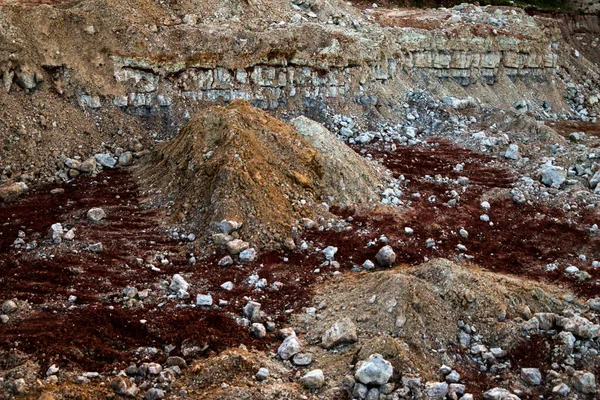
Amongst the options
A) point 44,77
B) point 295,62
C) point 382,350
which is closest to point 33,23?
point 44,77

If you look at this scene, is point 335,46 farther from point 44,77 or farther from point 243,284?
point 243,284

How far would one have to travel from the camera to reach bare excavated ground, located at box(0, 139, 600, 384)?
42.0ft

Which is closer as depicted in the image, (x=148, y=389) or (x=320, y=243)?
(x=148, y=389)

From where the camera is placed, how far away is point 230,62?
26391 millimetres

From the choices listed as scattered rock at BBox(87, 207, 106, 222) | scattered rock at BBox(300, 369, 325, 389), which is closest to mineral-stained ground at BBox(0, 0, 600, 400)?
scattered rock at BBox(300, 369, 325, 389)

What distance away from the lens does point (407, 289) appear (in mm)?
13273

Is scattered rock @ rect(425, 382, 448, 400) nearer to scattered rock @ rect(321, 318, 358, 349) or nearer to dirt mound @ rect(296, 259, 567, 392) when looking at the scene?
dirt mound @ rect(296, 259, 567, 392)

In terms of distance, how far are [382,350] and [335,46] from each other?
1926 cm

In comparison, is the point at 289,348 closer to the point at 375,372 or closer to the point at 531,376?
Answer: the point at 375,372

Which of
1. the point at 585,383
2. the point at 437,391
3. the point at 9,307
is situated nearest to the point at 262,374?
the point at 437,391

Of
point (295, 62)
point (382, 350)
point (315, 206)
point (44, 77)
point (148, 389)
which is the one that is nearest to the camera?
point (148, 389)

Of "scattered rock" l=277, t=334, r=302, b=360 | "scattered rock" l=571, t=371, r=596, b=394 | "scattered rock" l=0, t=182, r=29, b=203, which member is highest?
"scattered rock" l=571, t=371, r=596, b=394

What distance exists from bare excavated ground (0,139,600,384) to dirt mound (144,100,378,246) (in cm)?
76

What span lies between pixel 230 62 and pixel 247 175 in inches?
384
